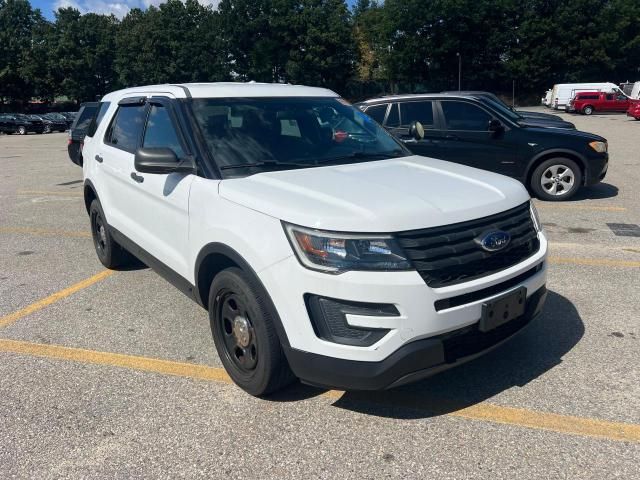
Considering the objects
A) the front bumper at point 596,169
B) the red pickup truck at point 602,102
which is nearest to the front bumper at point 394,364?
the front bumper at point 596,169

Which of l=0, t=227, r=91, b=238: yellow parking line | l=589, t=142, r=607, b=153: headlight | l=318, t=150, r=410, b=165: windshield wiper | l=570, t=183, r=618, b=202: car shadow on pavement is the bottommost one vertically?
l=570, t=183, r=618, b=202: car shadow on pavement

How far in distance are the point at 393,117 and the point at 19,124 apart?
118 ft

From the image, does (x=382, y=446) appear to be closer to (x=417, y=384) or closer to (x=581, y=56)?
(x=417, y=384)

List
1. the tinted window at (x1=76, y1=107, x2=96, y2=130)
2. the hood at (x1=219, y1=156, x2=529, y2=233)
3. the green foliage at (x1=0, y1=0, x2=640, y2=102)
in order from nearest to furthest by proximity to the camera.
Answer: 1. the hood at (x1=219, y1=156, x2=529, y2=233)
2. the tinted window at (x1=76, y1=107, x2=96, y2=130)
3. the green foliage at (x1=0, y1=0, x2=640, y2=102)

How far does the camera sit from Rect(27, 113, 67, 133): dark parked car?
37.8m

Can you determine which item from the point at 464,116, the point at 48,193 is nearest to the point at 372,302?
the point at 464,116

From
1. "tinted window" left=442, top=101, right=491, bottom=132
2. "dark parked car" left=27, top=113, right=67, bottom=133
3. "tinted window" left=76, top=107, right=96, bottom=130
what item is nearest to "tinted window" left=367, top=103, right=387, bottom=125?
"tinted window" left=442, top=101, right=491, bottom=132

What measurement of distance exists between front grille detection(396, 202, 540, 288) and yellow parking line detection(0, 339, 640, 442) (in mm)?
802

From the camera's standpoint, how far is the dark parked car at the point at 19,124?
37.1 m

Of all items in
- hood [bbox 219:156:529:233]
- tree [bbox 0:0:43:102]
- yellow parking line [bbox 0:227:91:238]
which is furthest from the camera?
tree [bbox 0:0:43:102]

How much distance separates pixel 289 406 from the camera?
314 cm

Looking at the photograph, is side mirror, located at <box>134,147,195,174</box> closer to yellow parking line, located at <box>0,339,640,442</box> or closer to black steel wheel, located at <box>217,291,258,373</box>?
black steel wheel, located at <box>217,291,258,373</box>

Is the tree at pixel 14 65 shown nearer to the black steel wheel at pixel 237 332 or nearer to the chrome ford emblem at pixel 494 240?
the black steel wheel at pixel 237 332

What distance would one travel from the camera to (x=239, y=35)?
71750 millimetres
